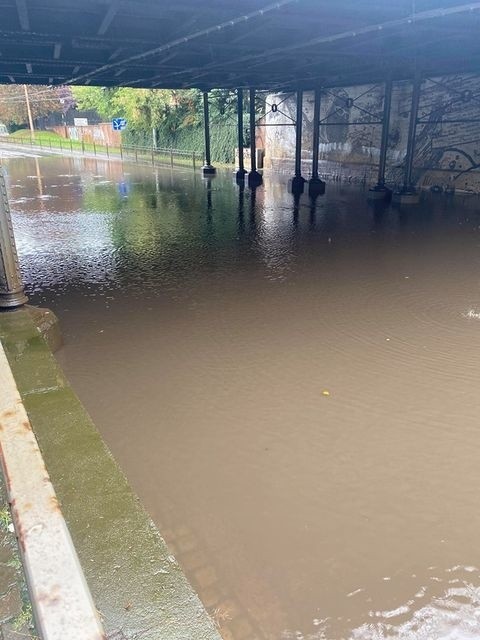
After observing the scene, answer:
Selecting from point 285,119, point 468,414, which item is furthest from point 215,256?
point 285,119

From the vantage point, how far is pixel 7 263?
4.43 m

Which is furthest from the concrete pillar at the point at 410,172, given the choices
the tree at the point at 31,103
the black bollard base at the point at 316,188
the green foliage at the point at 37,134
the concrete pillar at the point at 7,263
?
the tree at the point at 31,103

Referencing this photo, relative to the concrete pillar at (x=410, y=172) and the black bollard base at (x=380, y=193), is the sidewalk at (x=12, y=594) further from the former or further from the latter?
the black bollard base at (x=380, y=193)

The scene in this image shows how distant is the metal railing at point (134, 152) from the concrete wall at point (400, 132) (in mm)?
7045

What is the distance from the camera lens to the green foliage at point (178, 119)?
26.2 meters

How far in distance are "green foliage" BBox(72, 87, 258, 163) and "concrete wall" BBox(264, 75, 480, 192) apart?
4.70 metres

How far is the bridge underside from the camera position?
23.6 ft

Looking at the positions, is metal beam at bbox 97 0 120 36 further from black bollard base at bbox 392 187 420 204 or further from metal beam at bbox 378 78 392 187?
black bollard base at bbox 392 187 420 204

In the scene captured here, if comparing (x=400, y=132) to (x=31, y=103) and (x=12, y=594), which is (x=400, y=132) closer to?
(x=12, y=594)

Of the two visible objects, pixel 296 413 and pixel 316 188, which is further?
pixel 316 188

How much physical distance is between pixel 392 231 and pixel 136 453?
8.26m

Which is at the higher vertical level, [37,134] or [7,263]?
[37,134]

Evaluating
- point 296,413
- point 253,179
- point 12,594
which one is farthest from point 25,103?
point 12,594

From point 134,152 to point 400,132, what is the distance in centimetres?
2021
